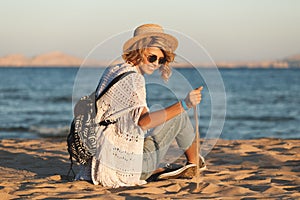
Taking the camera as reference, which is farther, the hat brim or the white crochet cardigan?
the hat brim

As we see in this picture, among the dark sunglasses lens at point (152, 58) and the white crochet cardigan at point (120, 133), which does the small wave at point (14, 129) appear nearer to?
the white crochet cardigan at point (120, 133)

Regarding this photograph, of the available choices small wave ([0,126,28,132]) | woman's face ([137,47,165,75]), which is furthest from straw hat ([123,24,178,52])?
small wave ([0,126,28,132])

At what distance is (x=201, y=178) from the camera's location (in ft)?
17.2

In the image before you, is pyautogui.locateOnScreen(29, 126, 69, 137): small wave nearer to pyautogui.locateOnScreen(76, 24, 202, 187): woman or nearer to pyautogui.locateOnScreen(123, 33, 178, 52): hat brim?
pyautogui.locateOnScreen(76, 24, 202, 187): woman

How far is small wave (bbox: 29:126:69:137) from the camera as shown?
13695mm

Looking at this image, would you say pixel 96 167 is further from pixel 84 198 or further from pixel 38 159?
pixel 38 159

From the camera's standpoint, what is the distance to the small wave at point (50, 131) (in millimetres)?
13695

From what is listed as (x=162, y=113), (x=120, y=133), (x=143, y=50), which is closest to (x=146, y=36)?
(x=143, y=50)

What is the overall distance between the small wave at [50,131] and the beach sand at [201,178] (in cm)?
594

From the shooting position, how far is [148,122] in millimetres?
4266

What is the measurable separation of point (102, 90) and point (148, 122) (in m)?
0.50

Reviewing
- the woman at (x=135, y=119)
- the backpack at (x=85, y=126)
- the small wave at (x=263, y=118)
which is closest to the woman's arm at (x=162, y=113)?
the woman at (x=135, y=119)

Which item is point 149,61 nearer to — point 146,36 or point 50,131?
point 146,36

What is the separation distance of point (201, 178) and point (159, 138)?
730 mm
